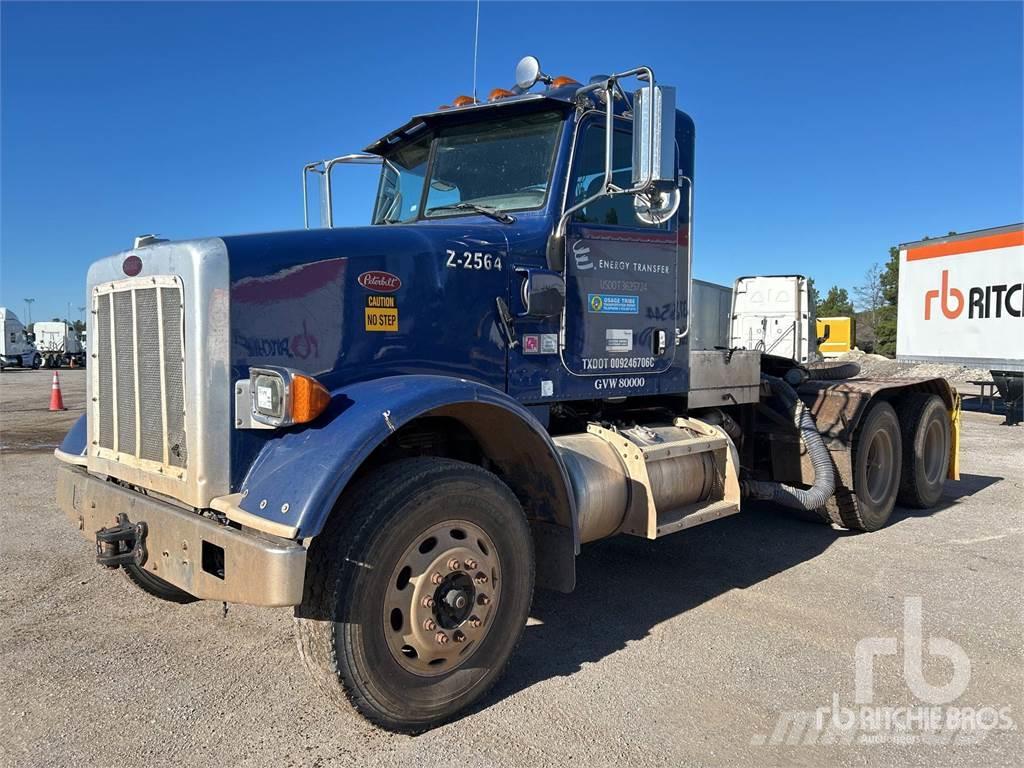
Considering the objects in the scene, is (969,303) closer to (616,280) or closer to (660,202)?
(616,280)

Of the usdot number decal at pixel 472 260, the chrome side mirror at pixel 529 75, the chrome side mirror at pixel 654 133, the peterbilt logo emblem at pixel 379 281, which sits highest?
the chrome side mirror at pixel 529 75

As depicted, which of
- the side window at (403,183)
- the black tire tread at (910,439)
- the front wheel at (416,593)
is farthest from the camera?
the black tire tread at (910,439)

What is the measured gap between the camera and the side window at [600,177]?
429 cm

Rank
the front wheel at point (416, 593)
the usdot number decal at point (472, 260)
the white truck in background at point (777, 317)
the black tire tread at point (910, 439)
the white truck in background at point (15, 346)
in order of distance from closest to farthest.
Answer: the front wheel at point (416, 593) → the usdot number decal at point (472, 260) → the black tire tread at point (910, 439) → the white truck in background at point (777, 317) → the white truck in background at point (15, 346)

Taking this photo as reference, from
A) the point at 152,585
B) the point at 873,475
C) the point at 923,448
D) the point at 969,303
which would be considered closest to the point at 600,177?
the point at 152,585

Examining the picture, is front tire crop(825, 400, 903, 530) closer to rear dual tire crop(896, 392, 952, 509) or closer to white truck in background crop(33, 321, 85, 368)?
rear dual tire crop(896, 392, 952, 509)

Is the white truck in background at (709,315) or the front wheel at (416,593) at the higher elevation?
the white truck in background at (709,315)

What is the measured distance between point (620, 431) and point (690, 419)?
832mm

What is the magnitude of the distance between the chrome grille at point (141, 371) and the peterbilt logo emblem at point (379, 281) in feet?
2.52

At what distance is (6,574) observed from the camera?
16.5ft

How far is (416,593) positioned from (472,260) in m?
1.64

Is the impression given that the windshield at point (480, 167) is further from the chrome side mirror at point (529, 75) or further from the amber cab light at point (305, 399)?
the amber cab light at point (305, 399)

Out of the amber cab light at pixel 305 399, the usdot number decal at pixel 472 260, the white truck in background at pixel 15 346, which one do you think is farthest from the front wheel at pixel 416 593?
the white truck in background at pixel 15 346

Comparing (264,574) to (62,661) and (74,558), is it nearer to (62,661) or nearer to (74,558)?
(62,661)
